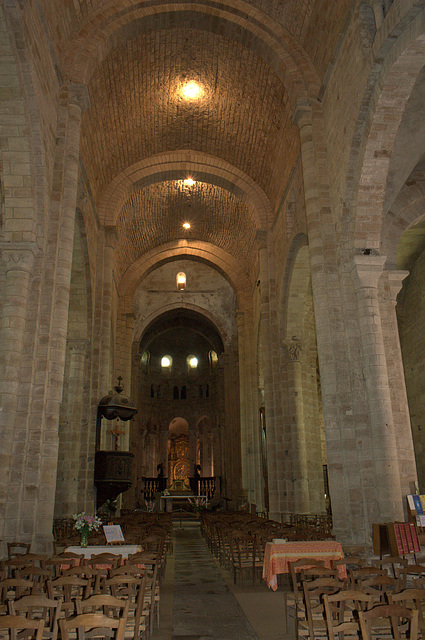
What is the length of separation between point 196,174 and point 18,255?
35.8 ft

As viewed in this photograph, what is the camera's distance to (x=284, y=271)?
15719mm

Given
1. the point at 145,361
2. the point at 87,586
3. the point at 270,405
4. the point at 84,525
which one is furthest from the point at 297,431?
the point at 145,361

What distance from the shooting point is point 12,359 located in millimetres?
8727

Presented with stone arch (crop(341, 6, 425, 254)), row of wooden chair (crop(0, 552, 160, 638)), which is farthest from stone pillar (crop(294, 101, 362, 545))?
row of wooden chair (crop(0, 552, 160, 638))

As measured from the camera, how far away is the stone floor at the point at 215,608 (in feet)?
18.3

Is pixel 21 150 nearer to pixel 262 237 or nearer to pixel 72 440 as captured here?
pixel 72 440

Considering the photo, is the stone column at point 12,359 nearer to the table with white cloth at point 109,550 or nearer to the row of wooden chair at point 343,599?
the table with white cloth at point 109,550

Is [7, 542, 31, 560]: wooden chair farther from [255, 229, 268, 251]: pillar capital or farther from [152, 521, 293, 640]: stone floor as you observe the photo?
[255, 229, 268, 251]: pillar capital

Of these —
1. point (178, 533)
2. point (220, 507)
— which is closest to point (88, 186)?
point (178, 533)

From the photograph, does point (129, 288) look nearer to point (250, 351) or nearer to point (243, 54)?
point (250, 351)

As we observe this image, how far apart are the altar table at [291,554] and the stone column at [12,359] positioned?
3921 mm

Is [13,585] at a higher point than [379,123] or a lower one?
lower

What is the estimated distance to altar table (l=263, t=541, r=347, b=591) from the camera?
720 centimetres

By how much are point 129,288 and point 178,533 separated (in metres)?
10.7
